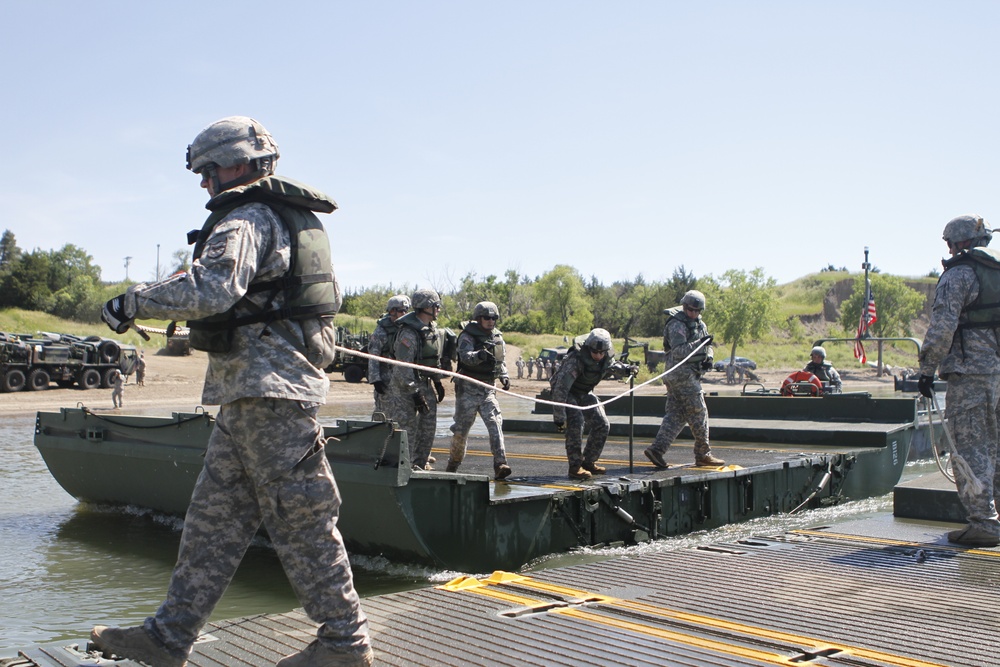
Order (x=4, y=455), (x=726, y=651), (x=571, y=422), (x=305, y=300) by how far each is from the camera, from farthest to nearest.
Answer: (x=4, y=455), (x=571, y=422), (x=726, y=651), (x=305, y=300)

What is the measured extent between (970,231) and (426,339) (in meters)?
4.72

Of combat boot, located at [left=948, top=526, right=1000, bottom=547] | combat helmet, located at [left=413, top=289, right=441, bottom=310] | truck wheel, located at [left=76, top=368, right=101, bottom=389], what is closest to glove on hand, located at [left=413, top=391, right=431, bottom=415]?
combat helmet, located at [left=413, top=289, right=441, bottom=310]

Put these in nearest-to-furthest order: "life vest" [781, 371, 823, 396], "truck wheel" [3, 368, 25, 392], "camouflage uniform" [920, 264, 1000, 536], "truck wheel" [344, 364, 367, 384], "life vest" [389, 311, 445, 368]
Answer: "camouflage uniform" [920, 264, 1000, 536]
"life vest" [389, 311, 445, 368]
"life vest" [781, 371, 823, 396]
"truck wheel" [3, 368, 25, 392]
"truck wheel" [344, 364, 367, 384]

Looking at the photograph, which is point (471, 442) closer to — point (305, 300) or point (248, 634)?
point (248, 634)

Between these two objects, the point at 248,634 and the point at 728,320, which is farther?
the point at 728,320

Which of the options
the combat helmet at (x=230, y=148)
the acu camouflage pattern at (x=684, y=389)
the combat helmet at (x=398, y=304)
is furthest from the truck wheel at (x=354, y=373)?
the combat helmet at (x=230, y=148)

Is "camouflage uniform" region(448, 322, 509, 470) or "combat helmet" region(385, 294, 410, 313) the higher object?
"combat helmet" region(385, 294, 410, 313)

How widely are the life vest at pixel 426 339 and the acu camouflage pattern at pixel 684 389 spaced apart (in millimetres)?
2383

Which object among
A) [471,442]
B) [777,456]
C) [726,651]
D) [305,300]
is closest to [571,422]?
[777,456]

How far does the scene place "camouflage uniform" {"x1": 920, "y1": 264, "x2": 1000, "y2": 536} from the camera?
19.7 ft

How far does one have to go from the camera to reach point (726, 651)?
398cm

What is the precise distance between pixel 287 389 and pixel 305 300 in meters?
0.34

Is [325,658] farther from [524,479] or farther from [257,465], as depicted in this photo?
[524,479]

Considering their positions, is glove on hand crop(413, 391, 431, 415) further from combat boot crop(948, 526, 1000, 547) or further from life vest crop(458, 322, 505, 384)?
combat boot crop(948, 526, 1000, 547)
